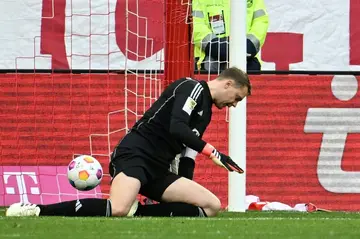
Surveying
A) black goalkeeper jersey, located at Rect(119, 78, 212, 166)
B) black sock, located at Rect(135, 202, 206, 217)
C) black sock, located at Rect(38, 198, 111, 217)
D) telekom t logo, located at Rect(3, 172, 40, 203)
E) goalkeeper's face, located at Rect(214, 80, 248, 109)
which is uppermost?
goalkeeper's face, located at Rect(214, 80, 248, 109)

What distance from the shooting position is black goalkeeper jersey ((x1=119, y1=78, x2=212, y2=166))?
9719mm

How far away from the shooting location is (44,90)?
12578mm

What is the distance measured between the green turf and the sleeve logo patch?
3.32ft

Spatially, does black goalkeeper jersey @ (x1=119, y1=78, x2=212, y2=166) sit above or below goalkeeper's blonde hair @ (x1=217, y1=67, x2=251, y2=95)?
below

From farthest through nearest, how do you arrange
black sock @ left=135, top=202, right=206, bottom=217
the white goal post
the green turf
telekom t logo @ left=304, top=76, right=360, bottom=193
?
1. telekom t logo @ left=304, top=76, right=360, bottom=193
2. the white goal post
3. black sock @ left=135, top=202, right=206, bottom=217
4. the green turf

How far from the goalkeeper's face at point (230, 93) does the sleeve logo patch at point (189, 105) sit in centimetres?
30

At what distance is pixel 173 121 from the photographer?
31.8 feet

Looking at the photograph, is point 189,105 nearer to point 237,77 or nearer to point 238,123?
point 237,77

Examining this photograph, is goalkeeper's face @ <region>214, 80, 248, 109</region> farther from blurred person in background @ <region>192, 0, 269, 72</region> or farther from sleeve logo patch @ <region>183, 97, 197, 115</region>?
blurred person in background @ <region>192, 0, 269, 72</region>

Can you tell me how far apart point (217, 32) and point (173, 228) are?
488 cm

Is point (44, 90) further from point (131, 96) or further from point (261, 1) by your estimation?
point (261, 1)

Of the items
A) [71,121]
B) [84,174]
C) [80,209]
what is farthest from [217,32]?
[80,209]

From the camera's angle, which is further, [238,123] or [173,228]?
[238,123]

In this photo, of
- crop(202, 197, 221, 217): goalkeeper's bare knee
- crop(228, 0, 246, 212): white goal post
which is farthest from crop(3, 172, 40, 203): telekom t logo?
crop(202, 197, 221, 217): goalkeeper's bare knee
